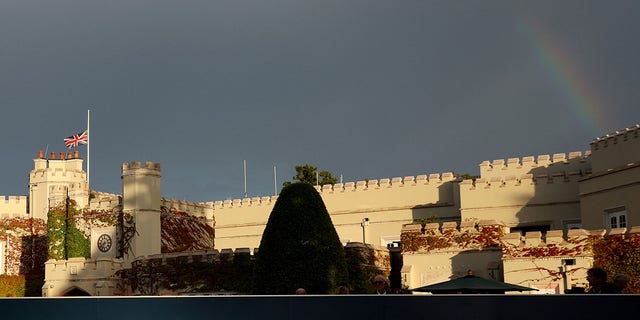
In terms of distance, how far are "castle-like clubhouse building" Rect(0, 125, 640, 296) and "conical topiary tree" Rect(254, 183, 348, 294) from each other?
17.4 feet

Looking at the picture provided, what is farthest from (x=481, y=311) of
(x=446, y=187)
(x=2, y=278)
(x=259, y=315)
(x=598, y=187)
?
(x=2, y=278)

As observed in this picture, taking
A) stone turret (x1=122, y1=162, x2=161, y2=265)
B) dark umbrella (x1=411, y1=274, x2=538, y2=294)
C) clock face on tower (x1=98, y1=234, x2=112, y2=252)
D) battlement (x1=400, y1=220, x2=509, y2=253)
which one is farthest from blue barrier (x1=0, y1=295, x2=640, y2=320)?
clock face on tower (x1=98, y1=234, x2=112, y2=252)

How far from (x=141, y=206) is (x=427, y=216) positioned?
55.2 feet

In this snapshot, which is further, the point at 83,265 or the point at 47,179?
the point at 47,179

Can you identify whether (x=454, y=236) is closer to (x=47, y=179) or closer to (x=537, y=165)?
(x=537, y=165)

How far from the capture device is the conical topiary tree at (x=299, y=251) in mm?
29484

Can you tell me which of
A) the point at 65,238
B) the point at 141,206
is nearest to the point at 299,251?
the point at 141,206

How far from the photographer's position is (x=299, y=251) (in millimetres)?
29609

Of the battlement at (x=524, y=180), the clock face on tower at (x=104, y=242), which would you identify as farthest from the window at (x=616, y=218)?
the clock face on tower at (x=104, y=242)

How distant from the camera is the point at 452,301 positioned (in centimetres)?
1255

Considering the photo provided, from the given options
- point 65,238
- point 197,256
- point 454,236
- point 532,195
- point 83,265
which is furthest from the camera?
point 65,238

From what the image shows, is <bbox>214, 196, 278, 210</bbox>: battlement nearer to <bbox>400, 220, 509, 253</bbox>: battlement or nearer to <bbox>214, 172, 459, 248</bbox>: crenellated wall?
<bbox>214, 172, 459, 248</bbox>: crenellated wall

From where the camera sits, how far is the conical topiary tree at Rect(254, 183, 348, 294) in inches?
1161

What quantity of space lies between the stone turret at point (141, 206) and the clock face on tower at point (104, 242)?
1.80 m
